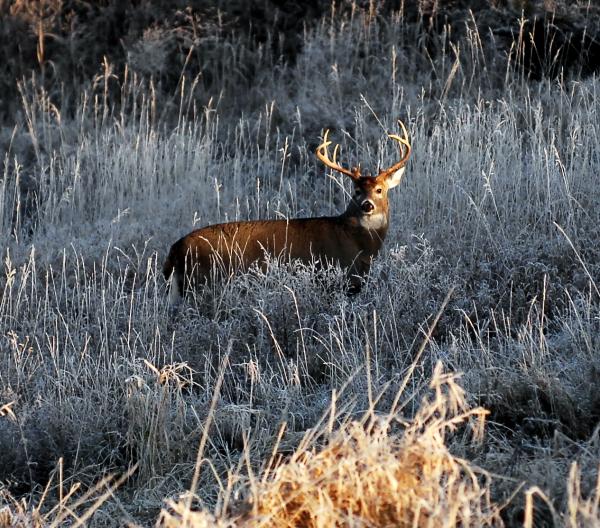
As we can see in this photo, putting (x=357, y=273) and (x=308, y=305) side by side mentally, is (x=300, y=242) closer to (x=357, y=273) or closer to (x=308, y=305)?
(x=357, y=273)

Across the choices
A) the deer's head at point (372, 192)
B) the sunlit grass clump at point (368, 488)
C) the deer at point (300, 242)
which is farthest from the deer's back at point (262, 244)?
the sunlit grass clump at point (368, 488)

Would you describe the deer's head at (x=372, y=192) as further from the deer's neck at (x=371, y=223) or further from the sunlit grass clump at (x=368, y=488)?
the sunlit grass clump at (x=368, y=488)

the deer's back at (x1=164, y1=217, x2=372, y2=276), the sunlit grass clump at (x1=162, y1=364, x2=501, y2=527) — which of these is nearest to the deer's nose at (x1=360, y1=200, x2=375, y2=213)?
the deer's back at (x1=164, y1=217, x2=372, y2=276)

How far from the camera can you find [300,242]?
7426 mm

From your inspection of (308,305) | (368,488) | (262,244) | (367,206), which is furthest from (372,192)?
(368,488)

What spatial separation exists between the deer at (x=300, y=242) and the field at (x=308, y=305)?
0.55 feet

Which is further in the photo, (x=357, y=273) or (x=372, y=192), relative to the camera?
(x=372, y=192)

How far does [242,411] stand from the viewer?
191 inches

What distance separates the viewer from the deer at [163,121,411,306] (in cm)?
720

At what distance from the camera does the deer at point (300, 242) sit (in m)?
7.20

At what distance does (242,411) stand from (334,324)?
141 centimetres

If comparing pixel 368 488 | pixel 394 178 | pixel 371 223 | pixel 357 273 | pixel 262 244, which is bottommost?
pixel 357 273

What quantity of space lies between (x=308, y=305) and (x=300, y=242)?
1.03 m

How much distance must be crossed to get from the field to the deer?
0.17m
